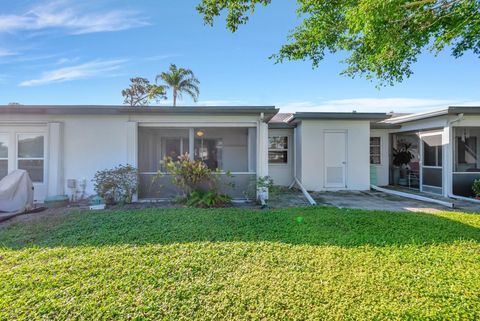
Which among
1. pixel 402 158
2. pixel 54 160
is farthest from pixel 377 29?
pixel 54 160

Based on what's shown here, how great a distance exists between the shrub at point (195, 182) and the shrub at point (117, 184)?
1.26m

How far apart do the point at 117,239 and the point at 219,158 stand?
7.27 meters

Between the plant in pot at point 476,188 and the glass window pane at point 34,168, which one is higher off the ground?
the glass window pane at point 34,168

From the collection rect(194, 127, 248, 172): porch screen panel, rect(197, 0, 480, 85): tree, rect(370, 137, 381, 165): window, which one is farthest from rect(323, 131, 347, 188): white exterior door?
rect(194, 127, 248, 172): porch screen panel

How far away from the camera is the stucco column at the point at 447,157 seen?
358 inches

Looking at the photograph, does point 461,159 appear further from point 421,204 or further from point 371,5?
point 371,5

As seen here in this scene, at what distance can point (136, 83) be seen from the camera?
87.0 feet

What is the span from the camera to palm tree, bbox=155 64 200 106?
2225 centimetres

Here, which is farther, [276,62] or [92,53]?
[92,53]

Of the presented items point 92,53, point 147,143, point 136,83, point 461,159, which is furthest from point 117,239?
point 136,83

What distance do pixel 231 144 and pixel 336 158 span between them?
4.78 meters

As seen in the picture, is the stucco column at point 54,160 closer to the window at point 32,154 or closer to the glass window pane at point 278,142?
the window at point 32,154

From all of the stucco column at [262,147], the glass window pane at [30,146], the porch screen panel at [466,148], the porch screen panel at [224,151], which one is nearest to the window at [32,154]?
the glass window pane at [30,146]

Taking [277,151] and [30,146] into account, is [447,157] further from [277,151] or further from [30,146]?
[30,146]
